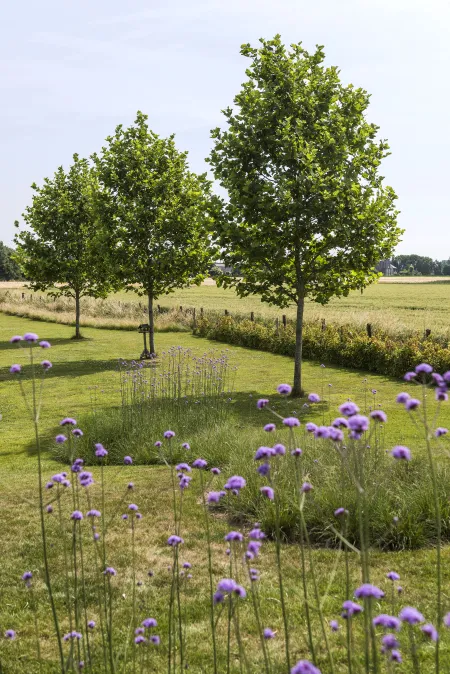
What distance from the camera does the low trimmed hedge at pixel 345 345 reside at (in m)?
19.8

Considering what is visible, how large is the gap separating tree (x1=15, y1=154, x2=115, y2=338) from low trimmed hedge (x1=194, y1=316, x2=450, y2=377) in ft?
24.5

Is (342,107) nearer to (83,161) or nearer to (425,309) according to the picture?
(83,161)

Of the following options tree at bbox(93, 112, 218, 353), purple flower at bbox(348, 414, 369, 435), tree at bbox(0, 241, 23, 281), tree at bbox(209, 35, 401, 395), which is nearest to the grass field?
purple flower at bbox(348, 414, 369, 435)

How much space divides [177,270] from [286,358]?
5.36 meters

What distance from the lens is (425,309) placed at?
50906 mm

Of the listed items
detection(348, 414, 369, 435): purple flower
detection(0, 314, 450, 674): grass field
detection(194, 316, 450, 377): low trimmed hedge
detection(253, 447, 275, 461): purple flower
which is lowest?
detection(0, 314, 450, 674): grass field

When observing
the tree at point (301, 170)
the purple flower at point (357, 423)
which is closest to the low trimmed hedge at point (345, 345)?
the tree at point (301, 170)

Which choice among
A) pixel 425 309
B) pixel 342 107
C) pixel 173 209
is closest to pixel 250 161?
pixel 342 107

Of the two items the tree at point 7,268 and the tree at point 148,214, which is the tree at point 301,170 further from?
the tree at point 7,268

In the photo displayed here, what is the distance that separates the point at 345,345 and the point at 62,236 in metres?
17.2

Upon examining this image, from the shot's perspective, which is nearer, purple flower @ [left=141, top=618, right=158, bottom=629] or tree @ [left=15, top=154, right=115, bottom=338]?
purple flower @ [left=141, top=618, right=158, bottom=629]

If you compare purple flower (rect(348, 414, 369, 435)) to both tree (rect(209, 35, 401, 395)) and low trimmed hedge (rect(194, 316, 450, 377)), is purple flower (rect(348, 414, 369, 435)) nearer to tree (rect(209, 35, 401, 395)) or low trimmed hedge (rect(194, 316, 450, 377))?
tree (rect(209, 35, 401, 395))

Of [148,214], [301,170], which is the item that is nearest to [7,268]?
[148,214]

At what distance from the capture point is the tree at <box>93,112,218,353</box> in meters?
24.6
